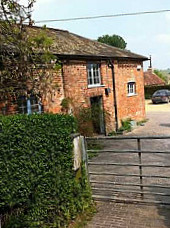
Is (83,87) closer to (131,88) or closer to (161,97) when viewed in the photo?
(131,88)

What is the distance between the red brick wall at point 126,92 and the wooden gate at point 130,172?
13.7 ft

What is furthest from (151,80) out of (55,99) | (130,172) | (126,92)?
(130,172)

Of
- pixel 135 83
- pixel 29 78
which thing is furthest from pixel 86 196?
pixel 135 83

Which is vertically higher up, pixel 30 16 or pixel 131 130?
pixel 30 16

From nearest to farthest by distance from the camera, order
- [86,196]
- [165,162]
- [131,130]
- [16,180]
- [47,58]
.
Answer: [16,180]
[86,196]
[47,58]
[165,162]
[131,130]

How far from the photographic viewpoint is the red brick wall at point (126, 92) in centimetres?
1625

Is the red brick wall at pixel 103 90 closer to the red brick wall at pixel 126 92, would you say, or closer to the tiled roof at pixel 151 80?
the red brick wall at pixel 126 92

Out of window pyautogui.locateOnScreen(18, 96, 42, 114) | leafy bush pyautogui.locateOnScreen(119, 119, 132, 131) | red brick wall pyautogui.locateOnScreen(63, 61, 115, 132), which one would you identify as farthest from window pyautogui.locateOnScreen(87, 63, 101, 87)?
window pyautogui.locateOnScreen(18, 96, 42, 114)

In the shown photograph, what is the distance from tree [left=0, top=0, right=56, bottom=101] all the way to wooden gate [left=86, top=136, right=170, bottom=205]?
2782 millimetres

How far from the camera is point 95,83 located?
14.3m

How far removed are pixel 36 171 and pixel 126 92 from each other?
537 inches

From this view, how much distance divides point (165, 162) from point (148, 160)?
675 mm

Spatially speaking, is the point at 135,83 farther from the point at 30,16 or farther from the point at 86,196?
the point at 86,196

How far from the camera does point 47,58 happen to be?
7727mm
